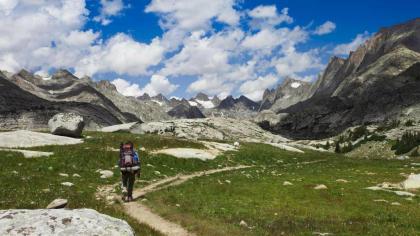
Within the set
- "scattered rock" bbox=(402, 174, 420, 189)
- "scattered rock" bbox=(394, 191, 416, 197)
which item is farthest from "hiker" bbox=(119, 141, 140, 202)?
"scattered rock" bbox=(402, 174, 420, 189)

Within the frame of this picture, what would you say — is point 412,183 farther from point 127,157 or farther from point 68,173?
point 68,173

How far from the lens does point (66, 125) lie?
61.9 m

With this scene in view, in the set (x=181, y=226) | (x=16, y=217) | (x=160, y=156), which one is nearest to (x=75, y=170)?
(x=160, y=156)

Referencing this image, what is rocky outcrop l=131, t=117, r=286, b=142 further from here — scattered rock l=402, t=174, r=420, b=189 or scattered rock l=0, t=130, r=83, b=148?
scattered rock l=402, t=174, r=420, b=189

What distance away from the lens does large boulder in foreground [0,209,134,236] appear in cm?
1213

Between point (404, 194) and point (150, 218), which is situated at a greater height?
point (404, 194)

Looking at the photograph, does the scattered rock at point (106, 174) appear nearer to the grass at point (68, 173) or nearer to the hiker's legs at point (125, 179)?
the grass at point (68, 173)

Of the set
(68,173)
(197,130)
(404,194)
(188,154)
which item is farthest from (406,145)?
(68,173)

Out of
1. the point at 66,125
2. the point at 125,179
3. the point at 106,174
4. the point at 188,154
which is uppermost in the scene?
the point at 66,125

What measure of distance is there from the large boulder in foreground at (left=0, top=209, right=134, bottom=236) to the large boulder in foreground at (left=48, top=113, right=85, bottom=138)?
50.7m

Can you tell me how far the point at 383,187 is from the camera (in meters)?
37.2

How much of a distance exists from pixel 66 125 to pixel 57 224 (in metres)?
51.8

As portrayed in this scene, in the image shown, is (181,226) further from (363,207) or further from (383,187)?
(383,187)

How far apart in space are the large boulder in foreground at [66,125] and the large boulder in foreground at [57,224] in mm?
50693
